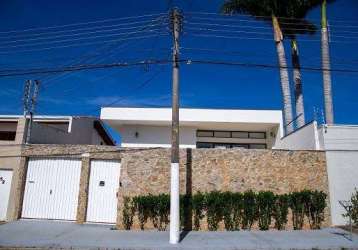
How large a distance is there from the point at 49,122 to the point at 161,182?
1000 cm

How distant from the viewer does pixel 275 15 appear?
68.4 feet

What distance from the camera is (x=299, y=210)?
13930 millimetres

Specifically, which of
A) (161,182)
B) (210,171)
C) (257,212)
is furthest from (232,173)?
(161,182)

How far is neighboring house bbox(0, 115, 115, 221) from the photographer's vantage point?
15.5 meters

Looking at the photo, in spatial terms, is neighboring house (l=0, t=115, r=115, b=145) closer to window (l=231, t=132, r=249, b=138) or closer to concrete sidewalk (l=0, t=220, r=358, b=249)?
concrete sidewalk (l=0, t=220, r=358, b=249)

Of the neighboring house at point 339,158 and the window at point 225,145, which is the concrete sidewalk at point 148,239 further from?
the window at point 225,145

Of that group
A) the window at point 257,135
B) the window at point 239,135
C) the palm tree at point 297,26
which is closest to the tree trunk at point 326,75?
the palm tree at point 297,26

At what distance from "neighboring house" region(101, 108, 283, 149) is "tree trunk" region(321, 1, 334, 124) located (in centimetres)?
294

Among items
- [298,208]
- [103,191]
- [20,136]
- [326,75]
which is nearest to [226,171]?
[298,208]

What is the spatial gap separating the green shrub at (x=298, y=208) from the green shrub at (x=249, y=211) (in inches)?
64.4

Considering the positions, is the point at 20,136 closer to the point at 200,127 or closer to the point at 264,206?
the point at 200,127

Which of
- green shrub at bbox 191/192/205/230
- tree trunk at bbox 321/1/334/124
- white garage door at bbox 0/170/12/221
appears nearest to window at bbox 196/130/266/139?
tree trunk at bbox 321/1/334/124

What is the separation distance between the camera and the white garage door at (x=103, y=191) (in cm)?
1484

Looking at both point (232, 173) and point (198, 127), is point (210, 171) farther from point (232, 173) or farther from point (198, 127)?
point (198, 127)
